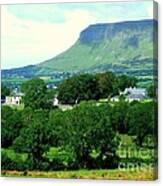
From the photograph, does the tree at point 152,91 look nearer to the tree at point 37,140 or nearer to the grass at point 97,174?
the grass at point 97,174

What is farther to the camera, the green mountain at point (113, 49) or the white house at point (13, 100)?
the white house at point (13, 100)

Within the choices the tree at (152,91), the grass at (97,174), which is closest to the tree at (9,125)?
the grass at (97,174)

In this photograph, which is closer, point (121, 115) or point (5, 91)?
point (121, 115)

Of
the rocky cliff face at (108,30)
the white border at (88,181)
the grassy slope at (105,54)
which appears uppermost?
the rocky cliff face at (108,30)

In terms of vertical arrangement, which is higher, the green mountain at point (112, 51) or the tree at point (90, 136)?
the green mountain at point (112, 51)

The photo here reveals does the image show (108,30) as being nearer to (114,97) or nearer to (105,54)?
(105,54)

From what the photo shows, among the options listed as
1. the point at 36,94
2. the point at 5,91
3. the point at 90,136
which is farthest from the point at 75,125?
the point at 5,91

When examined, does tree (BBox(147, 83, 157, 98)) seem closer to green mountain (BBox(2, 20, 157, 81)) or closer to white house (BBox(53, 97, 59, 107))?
green mountain (BBox(2, 20, 157, 81))

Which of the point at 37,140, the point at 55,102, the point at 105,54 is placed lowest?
the point at 37,140
